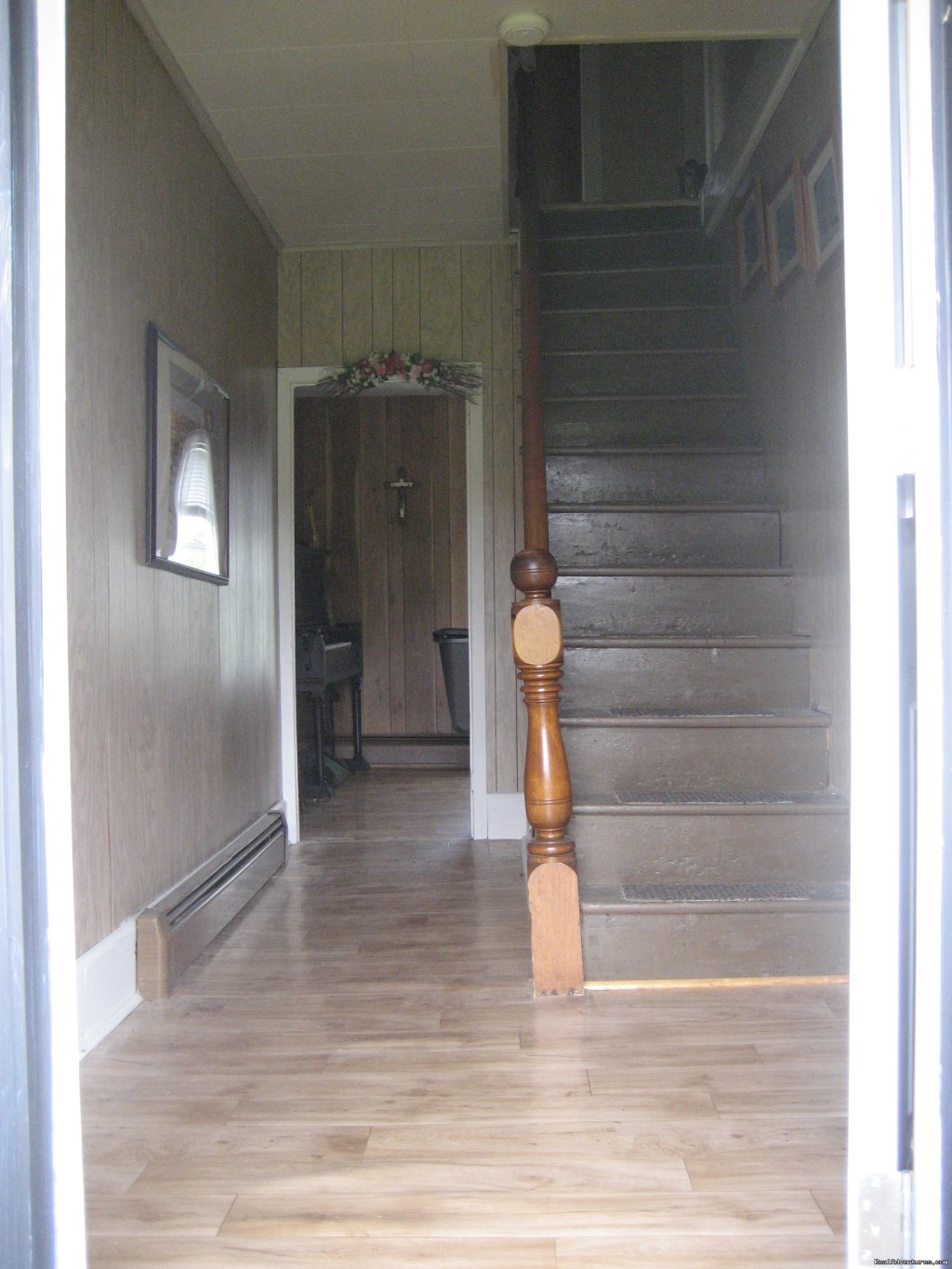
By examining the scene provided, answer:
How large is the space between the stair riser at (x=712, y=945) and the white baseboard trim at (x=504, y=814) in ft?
6.58

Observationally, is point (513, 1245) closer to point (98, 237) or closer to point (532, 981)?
point (532, 981)

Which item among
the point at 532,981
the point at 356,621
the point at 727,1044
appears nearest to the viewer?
the point at 727,1044

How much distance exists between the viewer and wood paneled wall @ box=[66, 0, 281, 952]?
2.41m

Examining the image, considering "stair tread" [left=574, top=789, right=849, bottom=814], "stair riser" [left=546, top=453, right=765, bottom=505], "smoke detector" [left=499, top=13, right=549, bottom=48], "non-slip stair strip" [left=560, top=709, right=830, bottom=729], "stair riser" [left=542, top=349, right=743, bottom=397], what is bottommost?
"stair tread" [left=574, top=789, right=849, bottom=814]

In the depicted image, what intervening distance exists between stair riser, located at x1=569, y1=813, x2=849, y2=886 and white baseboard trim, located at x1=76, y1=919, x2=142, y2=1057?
1214 mm

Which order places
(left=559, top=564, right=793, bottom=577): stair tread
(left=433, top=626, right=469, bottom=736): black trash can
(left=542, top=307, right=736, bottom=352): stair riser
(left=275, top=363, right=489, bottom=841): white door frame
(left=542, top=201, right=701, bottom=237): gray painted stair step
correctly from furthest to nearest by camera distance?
(left=433, top=626, right=469, bottom=736): black trash can
(left=542, top=201, right=701, bottom=237): gray painted stair step
(left=275, top=363, right=489, bottom=841): white door frame
(left=542, top=307, right=736, bottom=352): stair riser
(left=559, top=564, right=793, bottom=577): stair tread

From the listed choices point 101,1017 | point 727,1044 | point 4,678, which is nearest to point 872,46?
point 4,678

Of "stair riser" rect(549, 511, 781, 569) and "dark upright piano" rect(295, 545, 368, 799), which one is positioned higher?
"stair riser" rect(549, 511, 781, 569)

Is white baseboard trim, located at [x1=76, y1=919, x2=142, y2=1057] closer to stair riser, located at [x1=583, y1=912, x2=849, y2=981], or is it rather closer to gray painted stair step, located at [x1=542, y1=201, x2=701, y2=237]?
stair riser, located at [x1=583, y1=912, x2=849, y2=981]

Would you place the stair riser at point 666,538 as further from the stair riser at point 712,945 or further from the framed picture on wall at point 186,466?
the stair riser at point 712,945

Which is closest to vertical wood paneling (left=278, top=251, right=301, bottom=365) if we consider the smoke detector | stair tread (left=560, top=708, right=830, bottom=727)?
the smoke detector

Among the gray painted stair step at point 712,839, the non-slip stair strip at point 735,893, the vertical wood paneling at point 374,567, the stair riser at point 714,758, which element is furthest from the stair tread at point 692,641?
the vertical wood paneling at point 374,567

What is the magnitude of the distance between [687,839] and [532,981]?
0.60m

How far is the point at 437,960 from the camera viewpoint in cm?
297
